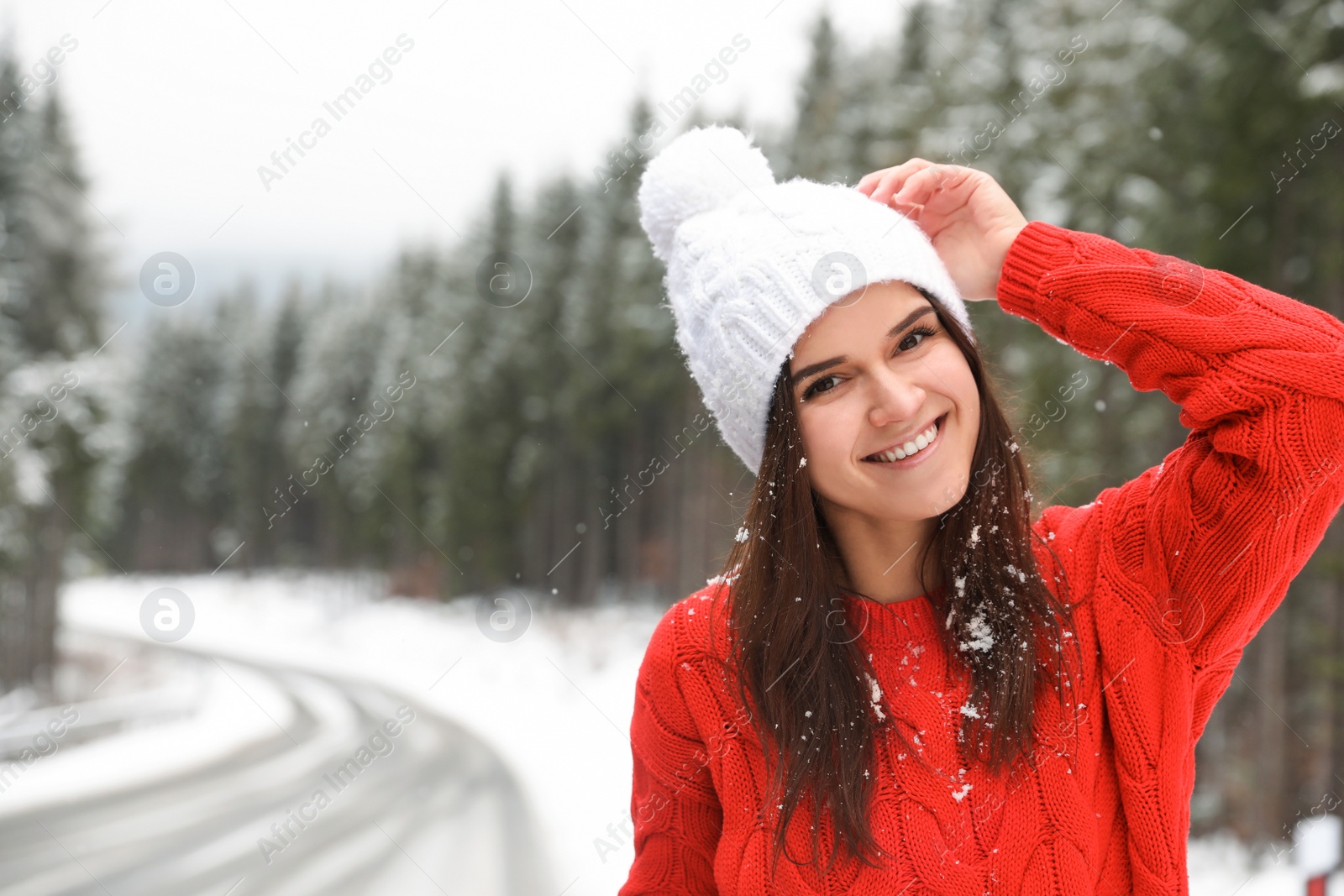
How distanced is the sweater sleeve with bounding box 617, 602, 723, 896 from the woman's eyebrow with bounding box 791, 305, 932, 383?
56cm

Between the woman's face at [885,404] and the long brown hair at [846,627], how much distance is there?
51mm

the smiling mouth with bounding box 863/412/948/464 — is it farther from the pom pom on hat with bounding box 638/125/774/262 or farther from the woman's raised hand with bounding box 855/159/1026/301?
the pom pom on hat with bounding box 638/125/774/262

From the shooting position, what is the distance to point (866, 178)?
185cm

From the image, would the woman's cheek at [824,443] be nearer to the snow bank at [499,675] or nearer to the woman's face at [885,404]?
the woman's face at [885,404]

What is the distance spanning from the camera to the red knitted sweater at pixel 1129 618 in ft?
4.56

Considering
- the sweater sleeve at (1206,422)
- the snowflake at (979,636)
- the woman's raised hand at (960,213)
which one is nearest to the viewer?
the sweater sleeve at (1206,422)

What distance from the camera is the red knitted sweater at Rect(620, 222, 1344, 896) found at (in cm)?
139

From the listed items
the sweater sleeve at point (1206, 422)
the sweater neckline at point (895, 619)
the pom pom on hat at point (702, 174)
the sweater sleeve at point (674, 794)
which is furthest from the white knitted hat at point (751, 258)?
the sweater sleeve at point (674, 794)

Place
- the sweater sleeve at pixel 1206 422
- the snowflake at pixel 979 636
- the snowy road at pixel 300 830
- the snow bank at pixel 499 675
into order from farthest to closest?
the snow bank at pixel 499 675, the snowy road at pixel 300 830, the snowflake at pixel 979 636, the sweater sleeve at pixel 1206 422

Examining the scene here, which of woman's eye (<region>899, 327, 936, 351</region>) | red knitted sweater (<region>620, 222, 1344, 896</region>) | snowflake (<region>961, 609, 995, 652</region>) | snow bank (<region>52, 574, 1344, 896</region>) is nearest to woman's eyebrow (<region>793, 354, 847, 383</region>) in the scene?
woman's eye (<region>899, 327, 936, 351</region>)

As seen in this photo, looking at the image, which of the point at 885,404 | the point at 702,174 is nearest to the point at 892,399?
the point at 885,404

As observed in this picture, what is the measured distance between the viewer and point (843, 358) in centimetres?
158

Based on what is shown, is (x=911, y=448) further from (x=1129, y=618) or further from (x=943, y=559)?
(x=1129, y=618)

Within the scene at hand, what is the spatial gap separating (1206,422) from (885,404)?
1.72ft
